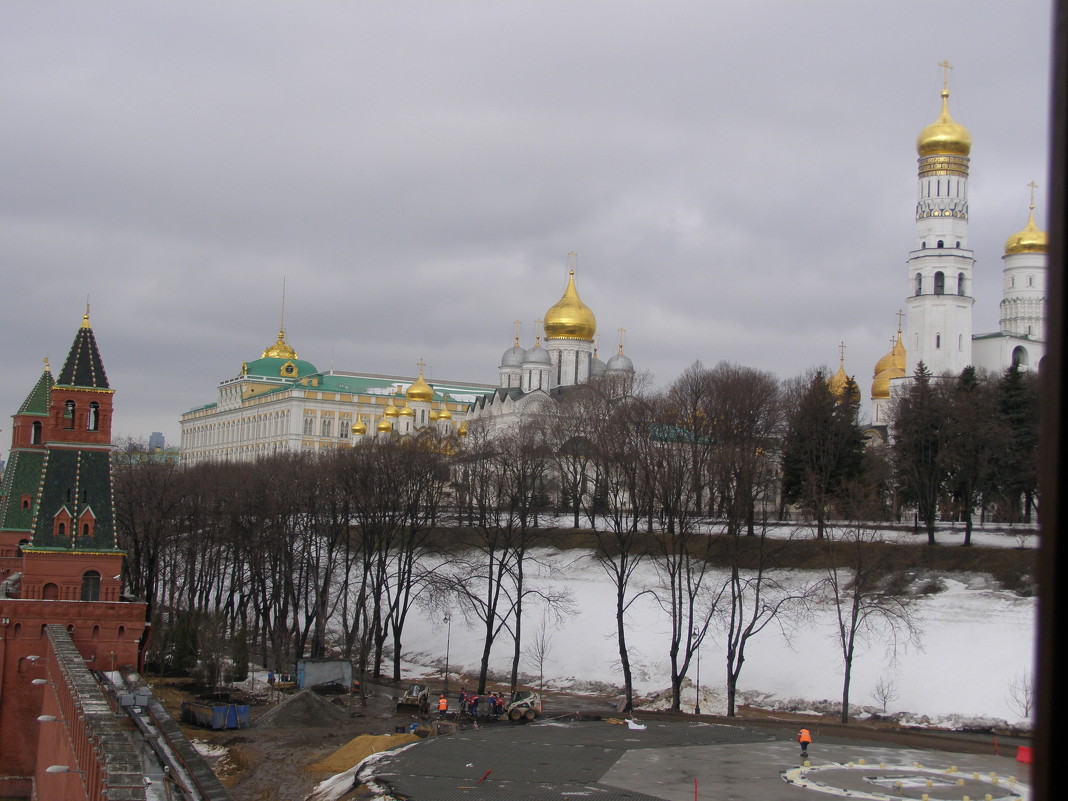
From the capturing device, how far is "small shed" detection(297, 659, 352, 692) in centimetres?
4097

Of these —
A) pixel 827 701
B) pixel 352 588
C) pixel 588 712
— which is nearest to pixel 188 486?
pixel 352 588

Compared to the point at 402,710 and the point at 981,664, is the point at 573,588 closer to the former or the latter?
the point at 402,710

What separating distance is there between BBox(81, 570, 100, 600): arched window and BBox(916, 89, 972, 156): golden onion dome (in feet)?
185

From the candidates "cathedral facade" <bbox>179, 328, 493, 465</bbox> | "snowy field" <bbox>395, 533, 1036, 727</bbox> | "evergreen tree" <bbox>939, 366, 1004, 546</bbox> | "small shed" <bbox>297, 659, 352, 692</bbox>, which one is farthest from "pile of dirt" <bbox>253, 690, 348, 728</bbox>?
"cathedral facade" <bbox>179, 328, 493, 465</bbox>

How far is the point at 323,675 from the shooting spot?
4116 cm

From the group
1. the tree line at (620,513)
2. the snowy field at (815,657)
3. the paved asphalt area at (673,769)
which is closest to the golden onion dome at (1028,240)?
the tree line at (620,513)

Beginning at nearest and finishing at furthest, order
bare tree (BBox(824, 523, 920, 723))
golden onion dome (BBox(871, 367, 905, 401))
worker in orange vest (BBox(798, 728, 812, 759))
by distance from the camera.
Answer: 1. worker in orange vest (BBox(798, 728, 812, 759))
2. bare tree (BBox(824, 523, 920, 723))
3. golden onion dome (BBox(871, 367, 905, 401))

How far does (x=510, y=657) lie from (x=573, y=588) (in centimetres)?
603

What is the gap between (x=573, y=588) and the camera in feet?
174

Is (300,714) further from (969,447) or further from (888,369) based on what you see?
(888,369)

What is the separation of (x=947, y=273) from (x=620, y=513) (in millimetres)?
35598

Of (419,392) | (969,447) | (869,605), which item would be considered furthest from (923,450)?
(419,392)

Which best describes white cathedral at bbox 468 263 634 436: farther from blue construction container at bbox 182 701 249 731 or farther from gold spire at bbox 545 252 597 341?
blue construction container at bbox 182 701 249 731

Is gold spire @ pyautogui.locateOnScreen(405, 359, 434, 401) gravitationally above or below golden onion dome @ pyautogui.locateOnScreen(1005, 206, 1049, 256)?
A: below
